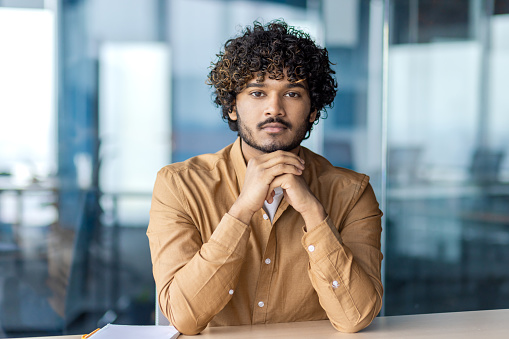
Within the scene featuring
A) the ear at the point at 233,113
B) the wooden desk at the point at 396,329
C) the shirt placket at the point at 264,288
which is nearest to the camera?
the wooden desk at the point at 396,329

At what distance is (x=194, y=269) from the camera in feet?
4.75

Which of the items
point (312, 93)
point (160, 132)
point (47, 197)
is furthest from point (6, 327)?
point (312, 93)

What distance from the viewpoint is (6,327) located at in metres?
3.61

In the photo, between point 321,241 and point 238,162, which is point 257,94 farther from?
point 321,241

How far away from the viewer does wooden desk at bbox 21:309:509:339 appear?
4.55ft

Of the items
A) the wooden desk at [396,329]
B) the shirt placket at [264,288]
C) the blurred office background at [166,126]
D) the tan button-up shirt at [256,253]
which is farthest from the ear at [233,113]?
the blurred office background at [166,126]

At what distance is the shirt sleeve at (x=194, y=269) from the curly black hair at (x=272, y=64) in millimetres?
531

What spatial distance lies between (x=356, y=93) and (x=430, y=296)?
181 cm

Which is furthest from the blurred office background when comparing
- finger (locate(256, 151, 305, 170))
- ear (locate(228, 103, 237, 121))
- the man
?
finger (locate(256, 151, 305, 170))

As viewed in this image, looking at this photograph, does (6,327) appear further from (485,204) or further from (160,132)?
(485,204)

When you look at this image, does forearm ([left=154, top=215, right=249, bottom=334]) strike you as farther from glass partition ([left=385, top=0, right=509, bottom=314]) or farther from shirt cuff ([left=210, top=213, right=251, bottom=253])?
glass partition ([left=385, top=0, right=509, bottom=314])

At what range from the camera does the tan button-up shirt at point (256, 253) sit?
1.45m

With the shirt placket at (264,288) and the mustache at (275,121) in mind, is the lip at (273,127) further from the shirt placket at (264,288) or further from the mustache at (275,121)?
the shirt placket at (264,288)

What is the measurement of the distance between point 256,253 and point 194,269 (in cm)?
28
